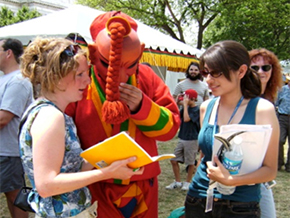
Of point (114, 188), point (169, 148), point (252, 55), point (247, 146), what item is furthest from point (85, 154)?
point (169, 148)

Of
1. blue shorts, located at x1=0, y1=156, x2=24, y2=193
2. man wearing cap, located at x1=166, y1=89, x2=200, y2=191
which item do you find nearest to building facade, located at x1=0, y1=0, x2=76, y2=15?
man wearing cap, located at x1=166, y1=89, x2=200, y2=191

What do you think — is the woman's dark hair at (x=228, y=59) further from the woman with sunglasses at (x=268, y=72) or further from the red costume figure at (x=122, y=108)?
the woman with sunglasses at (x=268, y=72)

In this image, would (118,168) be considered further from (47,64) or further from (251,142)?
(251,142)

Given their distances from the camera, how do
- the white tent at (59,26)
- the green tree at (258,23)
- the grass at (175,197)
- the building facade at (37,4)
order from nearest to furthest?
the grass at (175,197), the white tent at (59,26), the green tree at (258,23), the building facade at (37,4)

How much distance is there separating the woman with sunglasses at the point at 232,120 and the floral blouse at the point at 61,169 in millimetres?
668

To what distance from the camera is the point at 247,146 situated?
4.75ft

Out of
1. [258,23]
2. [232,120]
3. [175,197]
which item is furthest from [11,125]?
[258,23]

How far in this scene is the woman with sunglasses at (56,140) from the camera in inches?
46.3

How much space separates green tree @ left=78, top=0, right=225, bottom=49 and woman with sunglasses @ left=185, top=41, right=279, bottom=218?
50.0ft

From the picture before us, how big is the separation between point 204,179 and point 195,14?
639 inches

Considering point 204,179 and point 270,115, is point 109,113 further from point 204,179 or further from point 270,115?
point 270,115

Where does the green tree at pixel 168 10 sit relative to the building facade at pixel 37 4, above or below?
below

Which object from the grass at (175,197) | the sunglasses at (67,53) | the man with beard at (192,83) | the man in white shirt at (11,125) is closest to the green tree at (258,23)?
the man with beard at (192,83)

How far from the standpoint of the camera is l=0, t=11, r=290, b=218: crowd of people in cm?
125
